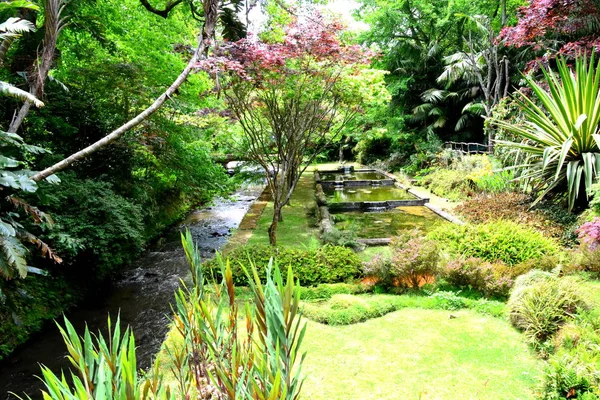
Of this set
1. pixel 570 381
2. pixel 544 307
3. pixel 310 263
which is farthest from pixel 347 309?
pixel 570 381

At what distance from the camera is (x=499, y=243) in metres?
6.29

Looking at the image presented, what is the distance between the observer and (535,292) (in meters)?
4.35

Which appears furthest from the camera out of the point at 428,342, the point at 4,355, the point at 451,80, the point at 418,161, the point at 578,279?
the point at 451,80

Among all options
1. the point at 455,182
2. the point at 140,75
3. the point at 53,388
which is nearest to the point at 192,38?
the point at 140,75

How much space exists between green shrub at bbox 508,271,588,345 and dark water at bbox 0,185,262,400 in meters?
3.82

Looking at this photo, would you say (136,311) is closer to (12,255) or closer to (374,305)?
(12,255)

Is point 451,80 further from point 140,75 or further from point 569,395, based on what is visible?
point 569,395

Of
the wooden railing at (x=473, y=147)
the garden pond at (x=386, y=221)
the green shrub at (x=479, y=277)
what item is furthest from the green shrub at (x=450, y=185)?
the green shrub at (x=479, y=277)

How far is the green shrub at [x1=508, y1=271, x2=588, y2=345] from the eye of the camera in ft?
13.4

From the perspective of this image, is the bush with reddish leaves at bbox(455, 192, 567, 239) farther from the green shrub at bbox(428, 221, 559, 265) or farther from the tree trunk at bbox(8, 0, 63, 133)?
the tree trunk at bbox(8, 0, 63, 133)

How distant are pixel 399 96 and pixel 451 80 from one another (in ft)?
12.9

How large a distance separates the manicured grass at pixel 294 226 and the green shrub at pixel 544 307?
11.8 feet

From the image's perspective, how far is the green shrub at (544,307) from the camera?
409 cm

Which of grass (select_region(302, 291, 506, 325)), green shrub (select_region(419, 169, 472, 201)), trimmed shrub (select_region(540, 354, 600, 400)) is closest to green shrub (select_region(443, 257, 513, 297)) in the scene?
grass (select_region(302, 291, 506, 325))
